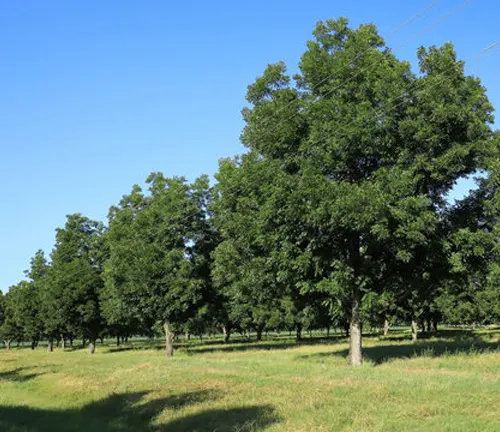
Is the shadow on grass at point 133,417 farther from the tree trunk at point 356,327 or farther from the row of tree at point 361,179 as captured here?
the tree trunk at point 356,327

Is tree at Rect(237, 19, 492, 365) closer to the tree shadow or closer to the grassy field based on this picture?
the grassy field

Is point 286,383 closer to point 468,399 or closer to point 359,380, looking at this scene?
point 359,380

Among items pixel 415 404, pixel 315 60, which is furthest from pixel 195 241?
→ pixel 415 404

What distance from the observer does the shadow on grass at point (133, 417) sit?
12812 mm

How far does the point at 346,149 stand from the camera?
22719mm

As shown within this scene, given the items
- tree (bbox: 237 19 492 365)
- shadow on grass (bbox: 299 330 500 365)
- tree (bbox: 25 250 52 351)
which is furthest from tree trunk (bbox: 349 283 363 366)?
tree (bbox: 25 250 52 351)

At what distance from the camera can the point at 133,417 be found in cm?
1523

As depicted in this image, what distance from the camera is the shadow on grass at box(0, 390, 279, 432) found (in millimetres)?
12812

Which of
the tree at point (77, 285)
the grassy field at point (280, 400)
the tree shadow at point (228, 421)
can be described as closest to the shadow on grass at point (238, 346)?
the tree at point (77, 285)

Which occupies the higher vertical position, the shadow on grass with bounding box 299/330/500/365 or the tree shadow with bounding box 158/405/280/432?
the tree shadow with bounding box 158/405/280/432

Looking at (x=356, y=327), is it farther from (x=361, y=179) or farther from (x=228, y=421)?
(x=228, y=421)

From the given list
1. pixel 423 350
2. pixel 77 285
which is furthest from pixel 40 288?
pixel 423 350

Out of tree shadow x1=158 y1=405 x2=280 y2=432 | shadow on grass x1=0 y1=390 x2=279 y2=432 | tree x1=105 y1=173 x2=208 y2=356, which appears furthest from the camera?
tree x1=105 y1=173 x2=208 y2=356

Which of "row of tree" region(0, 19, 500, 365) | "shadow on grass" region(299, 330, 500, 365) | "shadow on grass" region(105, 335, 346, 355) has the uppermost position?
"row of tree" region(0, 19, 500, 365)
